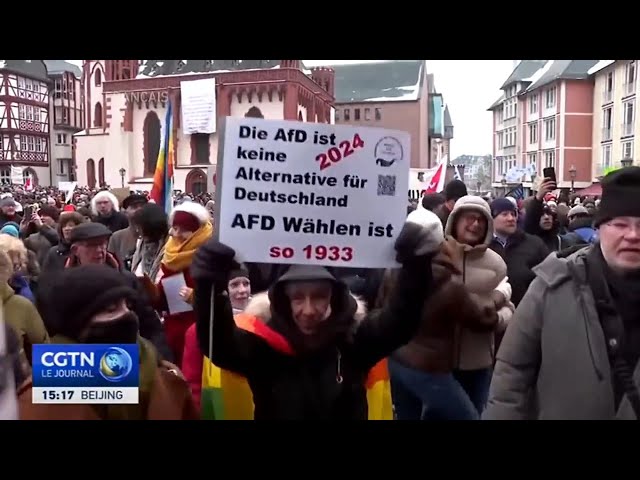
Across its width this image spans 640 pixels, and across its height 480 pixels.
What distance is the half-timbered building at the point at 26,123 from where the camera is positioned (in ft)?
Answer: 161

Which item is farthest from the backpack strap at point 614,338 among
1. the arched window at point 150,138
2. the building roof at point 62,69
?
the building roof at point 62,69

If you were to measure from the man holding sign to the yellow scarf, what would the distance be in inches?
48.5

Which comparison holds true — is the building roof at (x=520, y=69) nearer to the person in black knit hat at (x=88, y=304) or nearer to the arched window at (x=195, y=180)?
the person in black knit hat at (x=88, y=304)

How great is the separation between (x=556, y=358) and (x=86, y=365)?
1.89 metres

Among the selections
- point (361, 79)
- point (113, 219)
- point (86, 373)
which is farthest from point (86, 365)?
point (361, 79)

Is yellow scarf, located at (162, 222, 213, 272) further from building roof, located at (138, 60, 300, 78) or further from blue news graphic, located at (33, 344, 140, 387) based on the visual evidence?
building roof, located at (138, 60, 300, 78)

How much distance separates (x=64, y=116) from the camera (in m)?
62.1

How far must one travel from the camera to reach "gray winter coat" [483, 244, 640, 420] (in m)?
2.58

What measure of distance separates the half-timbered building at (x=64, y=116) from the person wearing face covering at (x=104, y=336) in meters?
58.9

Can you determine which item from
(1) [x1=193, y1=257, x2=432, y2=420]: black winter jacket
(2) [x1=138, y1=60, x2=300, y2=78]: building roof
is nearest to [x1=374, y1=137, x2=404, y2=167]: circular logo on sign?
(1) [x1=193, y1=257, x2=432, y2=420]: black winter jacket

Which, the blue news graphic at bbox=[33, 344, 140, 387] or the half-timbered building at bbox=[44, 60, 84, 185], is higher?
the half-timbered building at bbox=[44, 60, 84, 185]

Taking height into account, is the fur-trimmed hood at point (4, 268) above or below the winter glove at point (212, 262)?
below
